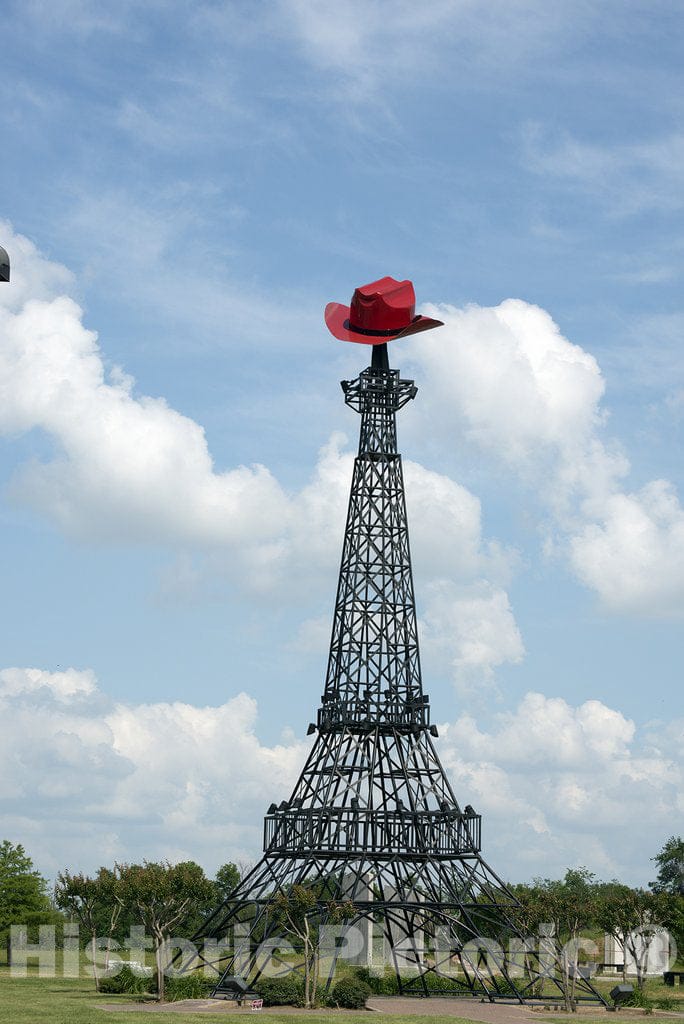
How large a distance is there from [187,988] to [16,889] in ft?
93.6

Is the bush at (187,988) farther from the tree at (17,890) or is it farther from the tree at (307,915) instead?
the tree at (17,890)

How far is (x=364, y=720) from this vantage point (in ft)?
189

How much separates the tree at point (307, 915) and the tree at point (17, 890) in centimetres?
2695

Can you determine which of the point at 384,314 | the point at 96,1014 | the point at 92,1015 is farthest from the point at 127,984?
the point at 384,314

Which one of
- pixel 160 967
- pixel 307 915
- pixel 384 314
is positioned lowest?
pixel 160 967

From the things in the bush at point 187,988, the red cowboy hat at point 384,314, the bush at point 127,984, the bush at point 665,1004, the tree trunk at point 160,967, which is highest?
the red cowboy hat at point 384,314

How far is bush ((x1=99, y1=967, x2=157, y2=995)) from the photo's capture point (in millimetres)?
52969

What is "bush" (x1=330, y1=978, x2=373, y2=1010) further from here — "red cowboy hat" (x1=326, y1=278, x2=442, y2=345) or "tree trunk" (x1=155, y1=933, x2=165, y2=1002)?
"red cowboy hat" (x1=326, y1=278, x2=442, y2=345)

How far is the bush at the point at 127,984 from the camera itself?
53.0 metres

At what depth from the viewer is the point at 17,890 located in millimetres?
74812

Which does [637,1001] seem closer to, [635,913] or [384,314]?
[635,913]

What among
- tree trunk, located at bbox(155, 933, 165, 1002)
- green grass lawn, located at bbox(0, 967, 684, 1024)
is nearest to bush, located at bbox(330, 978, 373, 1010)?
green grass lawn, located at bbox(0, 967, 684, 1024)

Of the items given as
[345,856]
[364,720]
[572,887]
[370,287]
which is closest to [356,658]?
[364,720]

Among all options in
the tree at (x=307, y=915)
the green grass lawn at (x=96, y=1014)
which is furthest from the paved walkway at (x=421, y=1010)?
the tree at (x=307, y=915)
